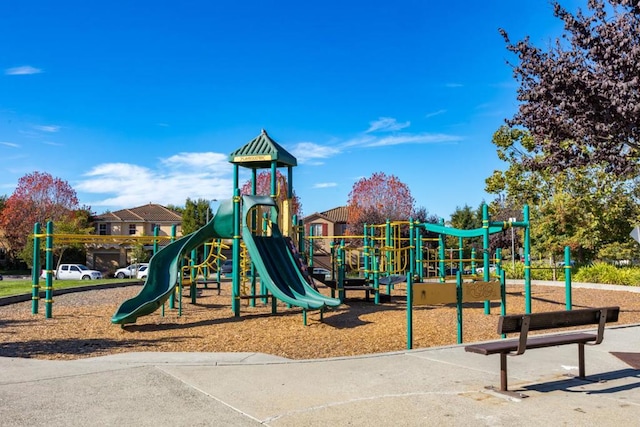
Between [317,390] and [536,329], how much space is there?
249 cm

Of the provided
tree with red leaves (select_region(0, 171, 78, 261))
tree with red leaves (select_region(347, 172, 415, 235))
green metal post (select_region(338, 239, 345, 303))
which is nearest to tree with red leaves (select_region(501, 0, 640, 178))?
green metal post (select_region(338, 239, 345, 303))

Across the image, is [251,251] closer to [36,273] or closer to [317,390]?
[36,273]

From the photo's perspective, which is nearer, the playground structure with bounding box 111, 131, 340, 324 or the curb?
the playground structure with bounding box 111, 131, 340, 324

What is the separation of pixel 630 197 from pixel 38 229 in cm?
2633

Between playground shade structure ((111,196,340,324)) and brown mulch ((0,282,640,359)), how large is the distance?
1.60 ft

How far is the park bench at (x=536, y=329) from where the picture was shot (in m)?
6.04

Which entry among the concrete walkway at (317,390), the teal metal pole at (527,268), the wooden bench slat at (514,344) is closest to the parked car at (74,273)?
the teal metal pole at (527,268)

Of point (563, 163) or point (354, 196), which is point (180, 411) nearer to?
point (563, 163)

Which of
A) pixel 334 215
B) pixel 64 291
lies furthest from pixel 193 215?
pixel 64 291

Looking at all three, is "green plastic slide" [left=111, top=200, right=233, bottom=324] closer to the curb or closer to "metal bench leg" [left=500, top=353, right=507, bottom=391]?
the curb

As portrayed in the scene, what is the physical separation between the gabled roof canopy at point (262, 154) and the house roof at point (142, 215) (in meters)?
49.2

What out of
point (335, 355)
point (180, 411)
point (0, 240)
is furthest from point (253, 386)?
point (0, 240)

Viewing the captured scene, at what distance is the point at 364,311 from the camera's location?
14414 mm

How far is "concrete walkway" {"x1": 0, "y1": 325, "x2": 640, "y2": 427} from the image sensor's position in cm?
516
